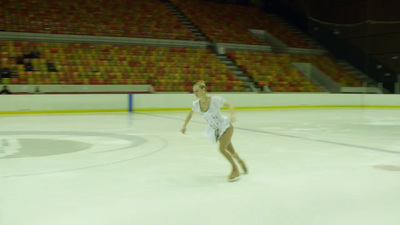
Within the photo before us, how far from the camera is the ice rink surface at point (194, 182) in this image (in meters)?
2.72

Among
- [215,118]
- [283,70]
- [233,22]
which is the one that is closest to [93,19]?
Answer: [233,22]

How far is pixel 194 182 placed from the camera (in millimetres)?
3727

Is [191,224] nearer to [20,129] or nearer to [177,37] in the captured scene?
[20,129]

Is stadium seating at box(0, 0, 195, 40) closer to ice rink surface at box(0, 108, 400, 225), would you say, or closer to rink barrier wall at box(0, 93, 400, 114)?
rink barrier wall at box(0, 93, 400, 114)

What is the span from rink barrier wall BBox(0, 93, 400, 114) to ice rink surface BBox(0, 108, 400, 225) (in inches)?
250

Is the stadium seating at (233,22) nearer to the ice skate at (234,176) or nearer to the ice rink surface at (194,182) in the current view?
the ice rink surface at (194,182)

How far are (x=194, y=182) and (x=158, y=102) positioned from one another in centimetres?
1085

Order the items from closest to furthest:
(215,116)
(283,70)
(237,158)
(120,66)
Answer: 1. (215,116)
2. (237,158)
3. (120,66)
4. (283,70)

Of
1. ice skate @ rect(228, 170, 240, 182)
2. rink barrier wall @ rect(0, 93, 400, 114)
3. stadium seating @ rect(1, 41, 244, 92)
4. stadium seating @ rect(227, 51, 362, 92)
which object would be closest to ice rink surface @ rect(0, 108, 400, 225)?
ice skate @ rect(228, 170, 240, 182)

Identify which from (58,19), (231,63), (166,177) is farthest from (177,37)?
(166,177)

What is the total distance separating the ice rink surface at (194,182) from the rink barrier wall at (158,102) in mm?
6357

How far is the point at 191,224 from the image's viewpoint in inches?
99.7

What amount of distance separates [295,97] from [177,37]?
6.75 m

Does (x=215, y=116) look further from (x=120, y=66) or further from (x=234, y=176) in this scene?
(x=120, y=66)
